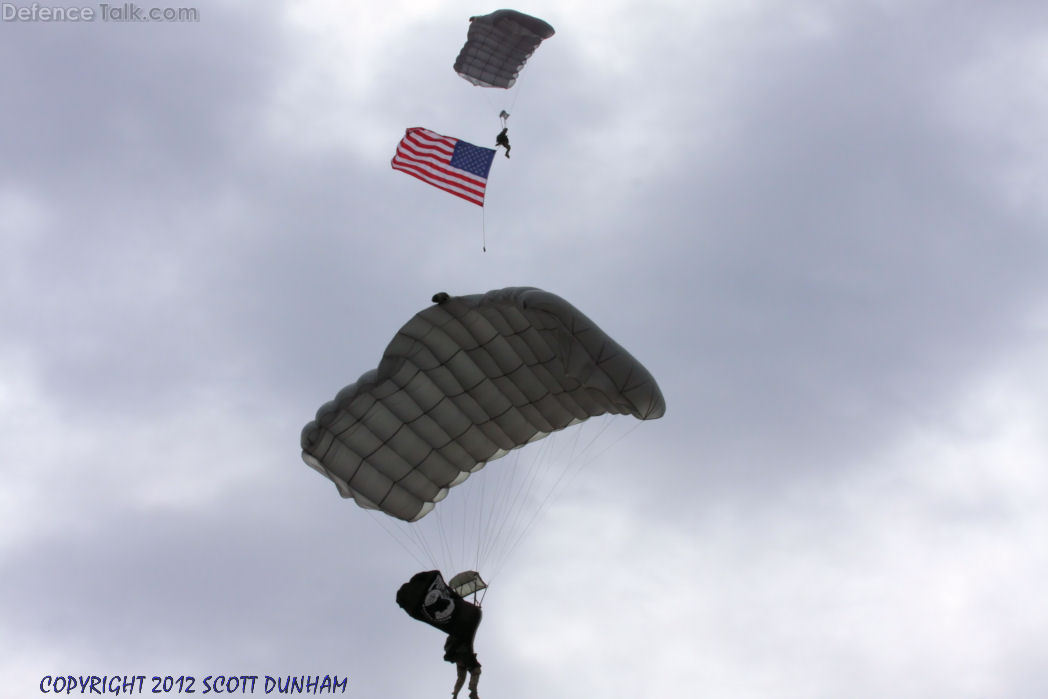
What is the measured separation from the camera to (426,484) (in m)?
21.5

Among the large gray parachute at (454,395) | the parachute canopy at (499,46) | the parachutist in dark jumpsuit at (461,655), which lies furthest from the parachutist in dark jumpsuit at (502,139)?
the parachutist in dark jumpsuit at (461,655)

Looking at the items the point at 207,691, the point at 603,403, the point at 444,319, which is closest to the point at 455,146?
the point at 444,319

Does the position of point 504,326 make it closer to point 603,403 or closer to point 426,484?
point 603,403

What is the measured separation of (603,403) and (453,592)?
501 centimetres

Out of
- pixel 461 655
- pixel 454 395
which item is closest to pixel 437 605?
pixel 461 655

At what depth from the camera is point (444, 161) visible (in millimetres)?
24641

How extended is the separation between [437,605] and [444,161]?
11004mm

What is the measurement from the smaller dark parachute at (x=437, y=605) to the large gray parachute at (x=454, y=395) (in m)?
1.96

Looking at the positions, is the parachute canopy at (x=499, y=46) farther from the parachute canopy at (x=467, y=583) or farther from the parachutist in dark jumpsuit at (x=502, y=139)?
the parachute canopy at (x=467, y=583)

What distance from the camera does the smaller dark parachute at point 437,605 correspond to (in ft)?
64.1

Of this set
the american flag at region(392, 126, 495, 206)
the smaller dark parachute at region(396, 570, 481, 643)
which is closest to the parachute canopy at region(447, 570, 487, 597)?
the smaller dark parachute at region(396, 570, 481, 643)

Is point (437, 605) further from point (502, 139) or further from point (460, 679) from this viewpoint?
point (502, 139)

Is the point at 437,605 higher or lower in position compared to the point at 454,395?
lower

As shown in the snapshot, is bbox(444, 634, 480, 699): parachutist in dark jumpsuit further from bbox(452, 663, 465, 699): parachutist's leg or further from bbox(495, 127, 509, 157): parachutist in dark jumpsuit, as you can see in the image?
bbox(495, 127, 509, 157): parachutist in dark jumpsuit
